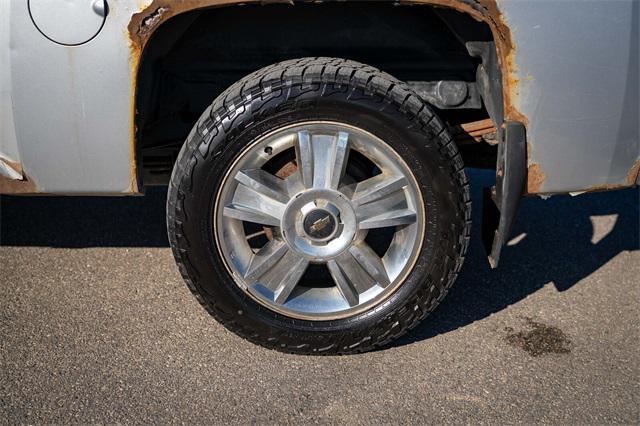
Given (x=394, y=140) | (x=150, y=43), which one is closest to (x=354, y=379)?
(x=394, y=140)

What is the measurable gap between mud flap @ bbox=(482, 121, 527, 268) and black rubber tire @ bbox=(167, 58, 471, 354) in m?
0.13

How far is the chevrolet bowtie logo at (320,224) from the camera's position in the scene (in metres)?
3.05

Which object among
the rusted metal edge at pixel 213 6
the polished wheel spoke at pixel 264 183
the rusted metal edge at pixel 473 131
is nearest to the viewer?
the rusted metal edge at pixel 213 6

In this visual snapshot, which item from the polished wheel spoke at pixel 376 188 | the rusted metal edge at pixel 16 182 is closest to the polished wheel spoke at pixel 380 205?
the polished wheel spoke at pixel 376 188

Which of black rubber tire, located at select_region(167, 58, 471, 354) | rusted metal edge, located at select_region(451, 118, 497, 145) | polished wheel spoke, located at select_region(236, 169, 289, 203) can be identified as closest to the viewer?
black rubber tire, located at select_region(167, 58, 471, 354)

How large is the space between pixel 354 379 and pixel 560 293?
4.08 feet

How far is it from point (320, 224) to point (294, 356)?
55 cm

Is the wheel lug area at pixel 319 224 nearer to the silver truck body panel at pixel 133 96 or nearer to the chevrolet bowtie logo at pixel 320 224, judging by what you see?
the chevrolet bowtie logo at pixel 320 224

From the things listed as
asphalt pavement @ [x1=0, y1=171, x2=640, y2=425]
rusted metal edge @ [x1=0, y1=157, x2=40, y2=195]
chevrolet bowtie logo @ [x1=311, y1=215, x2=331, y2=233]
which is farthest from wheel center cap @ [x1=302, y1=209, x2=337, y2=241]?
rusted metal edge @ [x1=0, y1=157, x2=40, y2=195]

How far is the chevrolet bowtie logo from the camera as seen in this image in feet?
10.0

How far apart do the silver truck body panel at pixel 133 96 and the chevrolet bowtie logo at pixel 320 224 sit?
69cm

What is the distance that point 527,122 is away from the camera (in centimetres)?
292

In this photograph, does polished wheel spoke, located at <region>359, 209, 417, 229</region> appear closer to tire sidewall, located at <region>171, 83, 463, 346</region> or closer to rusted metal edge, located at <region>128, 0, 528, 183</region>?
tire sidewall, located at <region>171, 83, 463, 346</region>

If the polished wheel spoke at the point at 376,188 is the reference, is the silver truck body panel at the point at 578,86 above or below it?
above
